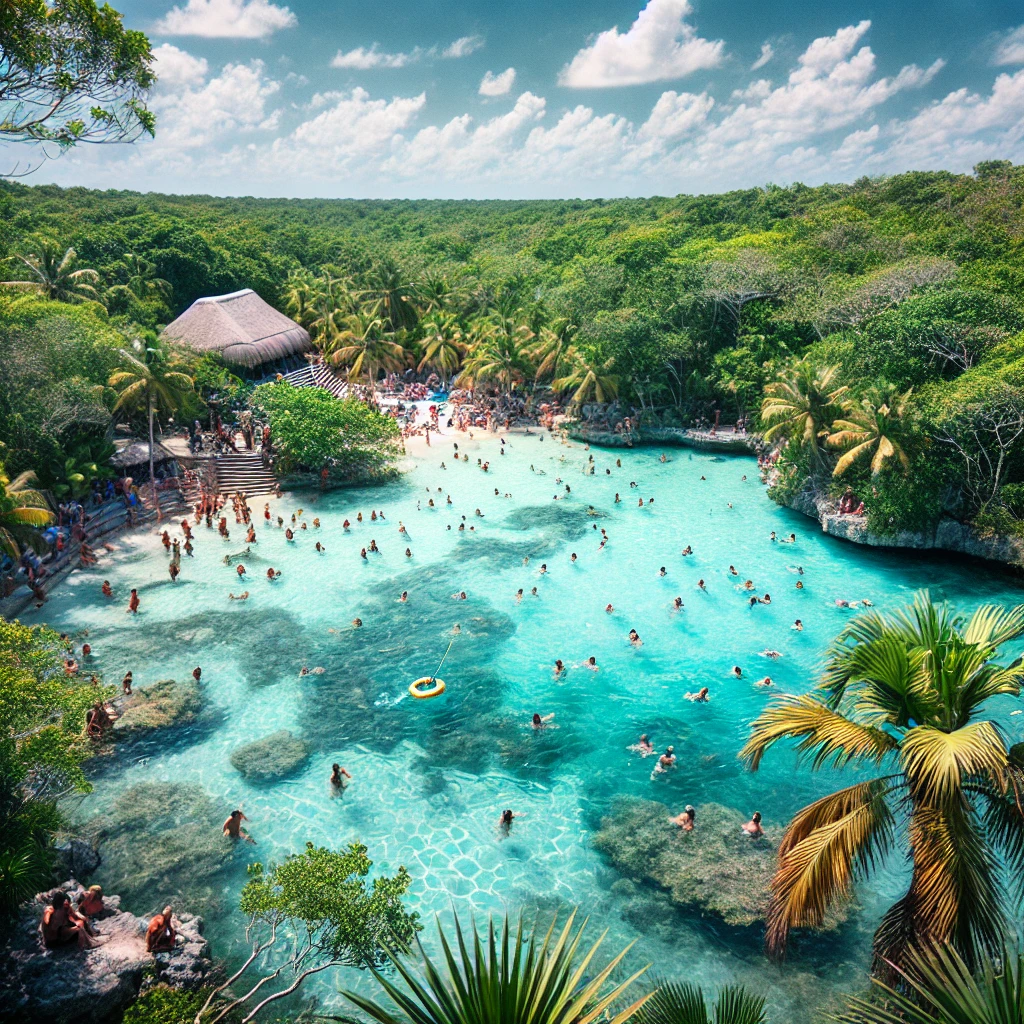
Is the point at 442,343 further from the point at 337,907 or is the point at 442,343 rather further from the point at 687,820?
the point at 337,907

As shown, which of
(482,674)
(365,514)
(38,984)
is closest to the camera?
(38,984)

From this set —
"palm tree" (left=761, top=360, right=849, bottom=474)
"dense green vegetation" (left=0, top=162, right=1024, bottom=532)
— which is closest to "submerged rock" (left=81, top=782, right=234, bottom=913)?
"dense green vegetation" (left=0, top=162, right=1024, bottom=532)

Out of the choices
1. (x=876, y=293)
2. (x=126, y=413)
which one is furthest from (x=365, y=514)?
(x=876, y=293)

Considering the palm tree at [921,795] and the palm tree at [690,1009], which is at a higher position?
the palm tree at [921,795]

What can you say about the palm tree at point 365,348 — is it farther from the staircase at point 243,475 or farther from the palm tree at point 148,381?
the palm tree at point 148,381

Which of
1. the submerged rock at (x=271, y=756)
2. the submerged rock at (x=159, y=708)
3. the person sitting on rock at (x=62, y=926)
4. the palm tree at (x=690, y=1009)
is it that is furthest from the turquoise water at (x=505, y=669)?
the palm tree at (x=690, y=1009)

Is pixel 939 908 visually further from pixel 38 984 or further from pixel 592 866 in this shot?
pixel 38 984

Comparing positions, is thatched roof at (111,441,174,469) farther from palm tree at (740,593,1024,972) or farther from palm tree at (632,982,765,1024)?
palm tree at (632,982,765,1024)
